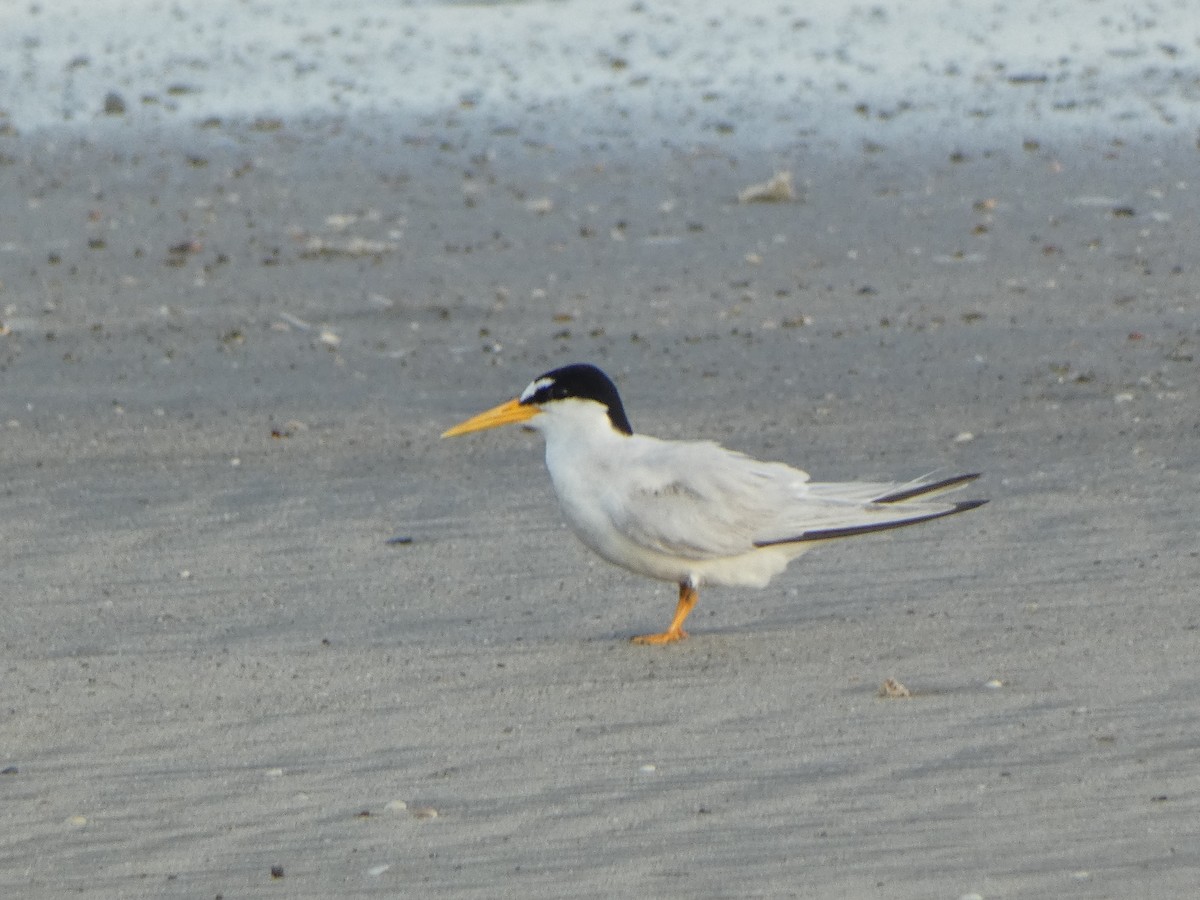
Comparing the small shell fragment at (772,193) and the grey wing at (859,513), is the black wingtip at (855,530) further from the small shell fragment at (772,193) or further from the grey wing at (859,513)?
the small shell fragment at (772,193)

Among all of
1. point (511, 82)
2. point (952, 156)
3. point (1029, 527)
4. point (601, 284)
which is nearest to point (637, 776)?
point (1029, 527)

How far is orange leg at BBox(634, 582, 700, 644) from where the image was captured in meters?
5.21

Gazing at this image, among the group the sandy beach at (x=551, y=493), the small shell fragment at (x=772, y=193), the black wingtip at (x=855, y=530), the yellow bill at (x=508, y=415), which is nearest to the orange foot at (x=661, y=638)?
the sandy beach at (x=551, y=493)

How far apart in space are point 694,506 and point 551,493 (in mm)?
1706

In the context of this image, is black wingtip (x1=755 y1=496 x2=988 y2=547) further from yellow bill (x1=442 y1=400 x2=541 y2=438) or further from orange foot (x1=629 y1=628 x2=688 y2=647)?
yellow bill (x1=442 y1=400 x2=541 y2=438)

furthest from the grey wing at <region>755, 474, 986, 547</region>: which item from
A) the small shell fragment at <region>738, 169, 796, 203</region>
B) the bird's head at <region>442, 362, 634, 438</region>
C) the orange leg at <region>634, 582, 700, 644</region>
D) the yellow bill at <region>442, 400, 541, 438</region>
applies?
the small shell fragment at <region>738, 169, 796, 203</region>

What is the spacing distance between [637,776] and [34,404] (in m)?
4.91

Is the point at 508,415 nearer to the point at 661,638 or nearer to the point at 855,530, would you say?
the point at 661,638

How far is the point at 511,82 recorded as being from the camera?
17359 millimetres

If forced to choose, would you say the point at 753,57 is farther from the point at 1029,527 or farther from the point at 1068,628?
the point at 1068,628

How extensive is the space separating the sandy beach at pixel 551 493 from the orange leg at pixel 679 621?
117 millimetres

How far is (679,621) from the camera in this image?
5.27 m

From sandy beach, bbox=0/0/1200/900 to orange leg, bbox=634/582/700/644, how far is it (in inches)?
4.6

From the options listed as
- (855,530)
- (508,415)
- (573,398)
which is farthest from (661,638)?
(508,415)
